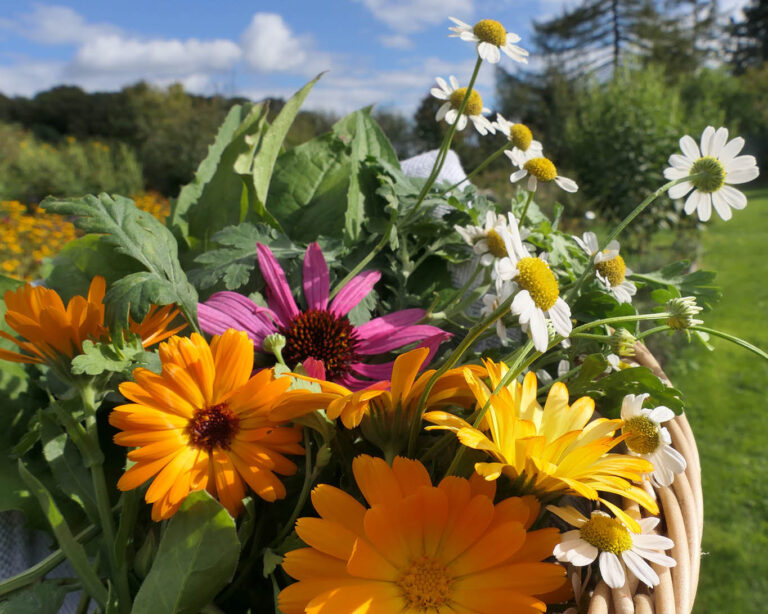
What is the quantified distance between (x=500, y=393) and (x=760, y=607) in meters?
1.65

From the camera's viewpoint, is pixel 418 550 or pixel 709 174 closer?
pixel 418 550

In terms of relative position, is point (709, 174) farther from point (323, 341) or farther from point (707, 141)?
point (323, 341)

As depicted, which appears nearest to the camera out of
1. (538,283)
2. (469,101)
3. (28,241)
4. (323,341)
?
(538,283)

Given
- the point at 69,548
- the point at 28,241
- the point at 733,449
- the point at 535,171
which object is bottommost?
the point at 733,449

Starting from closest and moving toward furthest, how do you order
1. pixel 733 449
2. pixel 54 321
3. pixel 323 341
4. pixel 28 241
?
pixel 54 321, pixel 323 341, pixel 733 449, pixel 28 241

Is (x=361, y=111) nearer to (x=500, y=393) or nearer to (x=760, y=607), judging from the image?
(x=500, y=393)

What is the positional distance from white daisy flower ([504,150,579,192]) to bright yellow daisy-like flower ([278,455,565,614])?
1.06 feet

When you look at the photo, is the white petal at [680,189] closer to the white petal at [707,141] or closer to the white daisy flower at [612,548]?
the white petal at [707,141]

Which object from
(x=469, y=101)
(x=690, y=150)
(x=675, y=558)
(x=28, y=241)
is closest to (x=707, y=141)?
(x=690, y=150)

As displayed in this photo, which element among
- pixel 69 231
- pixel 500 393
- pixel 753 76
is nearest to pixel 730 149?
pixel 500 393

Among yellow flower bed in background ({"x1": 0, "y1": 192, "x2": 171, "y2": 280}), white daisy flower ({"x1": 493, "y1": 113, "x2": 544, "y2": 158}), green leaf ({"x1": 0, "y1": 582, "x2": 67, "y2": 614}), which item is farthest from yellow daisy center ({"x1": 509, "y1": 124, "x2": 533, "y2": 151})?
yellow flower bed in background ({"x1": 0, "y1": 192, "x2": 171, "y2": 280})

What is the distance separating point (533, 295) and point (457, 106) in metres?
0.39

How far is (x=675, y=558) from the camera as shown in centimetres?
45

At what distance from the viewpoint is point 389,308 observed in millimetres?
702
